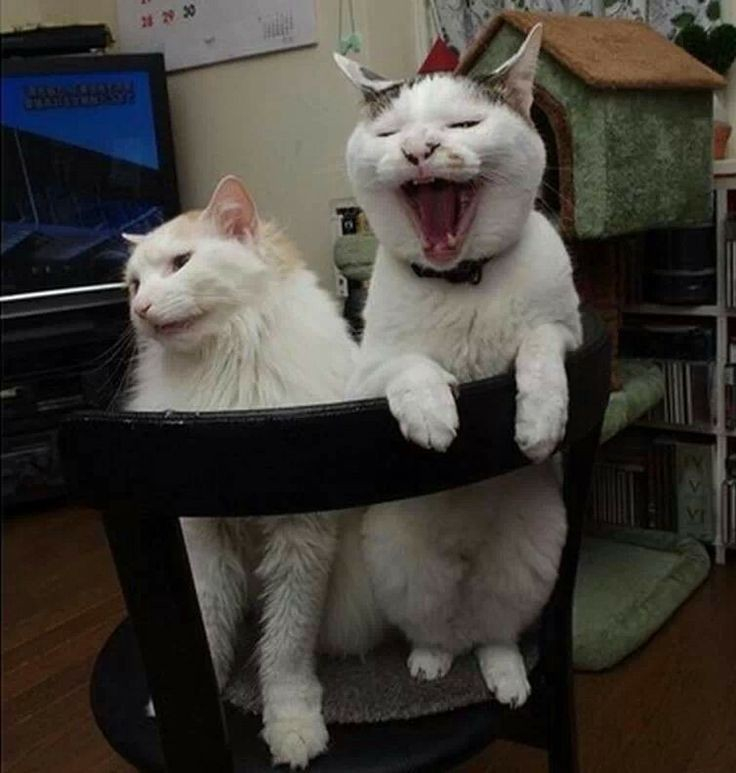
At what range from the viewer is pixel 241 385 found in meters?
0.73

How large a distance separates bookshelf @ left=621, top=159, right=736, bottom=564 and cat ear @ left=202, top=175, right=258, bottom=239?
1270 millimetres

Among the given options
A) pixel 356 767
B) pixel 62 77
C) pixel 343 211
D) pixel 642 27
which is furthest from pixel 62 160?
pixel 642 27

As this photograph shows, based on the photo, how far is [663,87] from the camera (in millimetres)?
1513

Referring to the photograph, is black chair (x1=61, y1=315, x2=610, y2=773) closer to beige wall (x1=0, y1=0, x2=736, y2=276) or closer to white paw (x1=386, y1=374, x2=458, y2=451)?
white paw (x1=386, y1=374, x2=458, y2=451)

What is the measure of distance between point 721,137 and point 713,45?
0.17 metres

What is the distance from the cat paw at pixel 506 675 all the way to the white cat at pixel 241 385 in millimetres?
126

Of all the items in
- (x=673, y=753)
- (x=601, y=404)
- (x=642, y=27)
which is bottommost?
(x=673, y=753)

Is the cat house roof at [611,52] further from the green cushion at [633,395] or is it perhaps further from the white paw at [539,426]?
the white paw at [539,426]

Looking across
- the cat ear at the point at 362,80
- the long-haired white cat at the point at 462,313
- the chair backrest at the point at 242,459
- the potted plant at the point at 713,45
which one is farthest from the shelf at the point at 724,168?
the chair backrest at the point at 242,459

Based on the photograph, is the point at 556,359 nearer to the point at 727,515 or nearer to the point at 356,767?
the point at 356,767

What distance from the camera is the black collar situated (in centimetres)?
71

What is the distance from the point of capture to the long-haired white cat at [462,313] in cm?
66

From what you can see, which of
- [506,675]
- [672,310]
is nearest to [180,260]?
[506,675]

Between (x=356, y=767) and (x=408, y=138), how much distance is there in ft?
1.46
